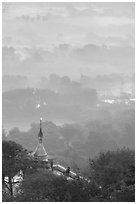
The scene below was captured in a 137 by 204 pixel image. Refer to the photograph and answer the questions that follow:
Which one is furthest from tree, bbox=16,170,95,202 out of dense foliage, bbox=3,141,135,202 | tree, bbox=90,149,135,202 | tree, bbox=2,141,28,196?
tree, bbox=2,141,28,196

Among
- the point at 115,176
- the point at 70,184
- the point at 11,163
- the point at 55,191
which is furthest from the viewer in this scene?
the point at 11,163

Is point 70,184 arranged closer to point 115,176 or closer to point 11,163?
point 115,176

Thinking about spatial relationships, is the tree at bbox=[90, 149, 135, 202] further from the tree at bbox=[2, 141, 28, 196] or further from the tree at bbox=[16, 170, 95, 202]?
the tree at bbox=[2, 141, 28, 196]

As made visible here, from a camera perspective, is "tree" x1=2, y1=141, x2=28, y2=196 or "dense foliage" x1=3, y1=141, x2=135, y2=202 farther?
"tree" x1=2, y1=141, x2=28, y2=196

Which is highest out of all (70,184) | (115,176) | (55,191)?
(70,184)

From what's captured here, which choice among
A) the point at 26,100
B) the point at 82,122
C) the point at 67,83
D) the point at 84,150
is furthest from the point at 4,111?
the point at 84,150

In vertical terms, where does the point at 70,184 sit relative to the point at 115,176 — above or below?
above

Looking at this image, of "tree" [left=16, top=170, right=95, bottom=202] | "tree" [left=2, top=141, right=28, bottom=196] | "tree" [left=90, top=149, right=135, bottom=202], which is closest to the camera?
"tree" [left=90, top=149, right=135, bottom=202]

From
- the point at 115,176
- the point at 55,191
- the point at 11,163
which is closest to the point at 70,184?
the point at 55,191

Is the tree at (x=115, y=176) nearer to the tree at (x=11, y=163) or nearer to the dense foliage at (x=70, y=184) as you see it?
the dense foliage at (x=70, y=184)

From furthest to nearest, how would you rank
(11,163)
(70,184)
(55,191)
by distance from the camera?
(11,163), (70,184), (55,191)

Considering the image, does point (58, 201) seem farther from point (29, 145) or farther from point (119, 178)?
point (29, 145)
